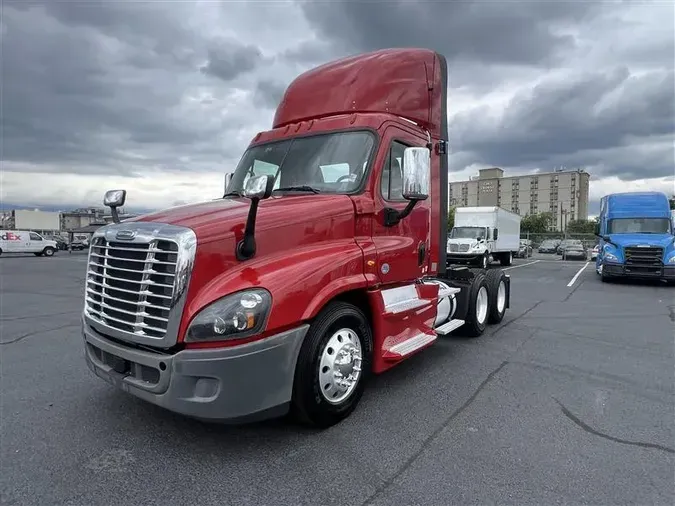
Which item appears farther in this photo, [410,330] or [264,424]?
[410,330]

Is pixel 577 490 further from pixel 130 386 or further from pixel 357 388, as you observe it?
pixel 130 386

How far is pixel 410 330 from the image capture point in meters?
4.66

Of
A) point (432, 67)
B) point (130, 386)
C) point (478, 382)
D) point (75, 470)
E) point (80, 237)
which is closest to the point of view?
point (75, 470)

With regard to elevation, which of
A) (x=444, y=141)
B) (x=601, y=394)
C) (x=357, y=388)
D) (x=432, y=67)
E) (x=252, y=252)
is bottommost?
(x=601, y=394)

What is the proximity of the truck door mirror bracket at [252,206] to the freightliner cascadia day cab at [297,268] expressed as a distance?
0.4 inches

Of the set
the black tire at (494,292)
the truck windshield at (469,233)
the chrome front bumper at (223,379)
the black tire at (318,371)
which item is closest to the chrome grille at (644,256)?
the truck windshield at (469,233)

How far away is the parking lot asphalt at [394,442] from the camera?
2805 millimetres

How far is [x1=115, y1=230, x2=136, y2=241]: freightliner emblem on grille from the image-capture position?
325cm

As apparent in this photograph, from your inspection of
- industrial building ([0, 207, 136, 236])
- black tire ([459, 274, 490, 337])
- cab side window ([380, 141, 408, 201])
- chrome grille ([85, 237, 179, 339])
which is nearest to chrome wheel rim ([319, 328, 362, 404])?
chrome grille ([85, 237, 179, 339])

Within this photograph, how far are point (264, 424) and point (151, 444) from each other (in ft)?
2.85

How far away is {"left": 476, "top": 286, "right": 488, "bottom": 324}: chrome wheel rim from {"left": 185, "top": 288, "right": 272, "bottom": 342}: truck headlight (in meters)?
4.62

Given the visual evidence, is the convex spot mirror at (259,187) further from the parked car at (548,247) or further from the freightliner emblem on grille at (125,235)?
the parked car at (548,247)

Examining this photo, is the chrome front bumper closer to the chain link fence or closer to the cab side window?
the cab side window

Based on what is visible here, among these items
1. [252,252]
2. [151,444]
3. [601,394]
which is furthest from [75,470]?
[601,394]
